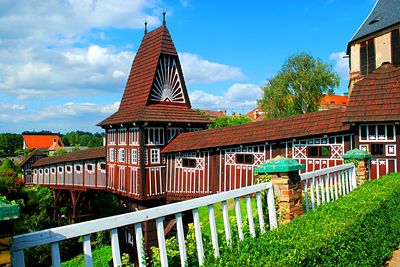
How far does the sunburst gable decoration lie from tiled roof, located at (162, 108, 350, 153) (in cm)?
336

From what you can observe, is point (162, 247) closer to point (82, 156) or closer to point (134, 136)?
point (134, 136)

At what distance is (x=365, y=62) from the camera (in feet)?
92.1

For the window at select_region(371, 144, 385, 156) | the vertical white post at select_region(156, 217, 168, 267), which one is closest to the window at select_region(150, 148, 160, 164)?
the window at select_region(371, 144, 385, 156)

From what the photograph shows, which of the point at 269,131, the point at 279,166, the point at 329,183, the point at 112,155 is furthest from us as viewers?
A: the point at 112,155

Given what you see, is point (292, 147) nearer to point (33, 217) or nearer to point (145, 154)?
point (145, 154)

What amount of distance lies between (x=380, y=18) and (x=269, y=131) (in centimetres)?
2082

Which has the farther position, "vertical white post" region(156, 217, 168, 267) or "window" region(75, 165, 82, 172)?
"window" region(75, 165, 82, 172)

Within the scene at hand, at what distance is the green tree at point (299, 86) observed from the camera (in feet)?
106

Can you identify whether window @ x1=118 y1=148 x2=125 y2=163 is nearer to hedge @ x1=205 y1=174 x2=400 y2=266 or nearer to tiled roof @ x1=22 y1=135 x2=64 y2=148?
hedge @ x1=205 y1=174 x2=400 y2=266

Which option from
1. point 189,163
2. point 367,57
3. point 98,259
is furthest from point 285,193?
point 367,57

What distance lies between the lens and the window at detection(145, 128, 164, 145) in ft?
54.0

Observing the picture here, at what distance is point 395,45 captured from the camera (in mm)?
24844

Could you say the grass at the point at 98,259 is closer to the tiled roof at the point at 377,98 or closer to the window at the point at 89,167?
the window at the point at 89,167

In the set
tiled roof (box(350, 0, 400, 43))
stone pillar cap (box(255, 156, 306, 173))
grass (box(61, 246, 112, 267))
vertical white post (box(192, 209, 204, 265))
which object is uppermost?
tiled roof (box(350, 0, 400, 43))
